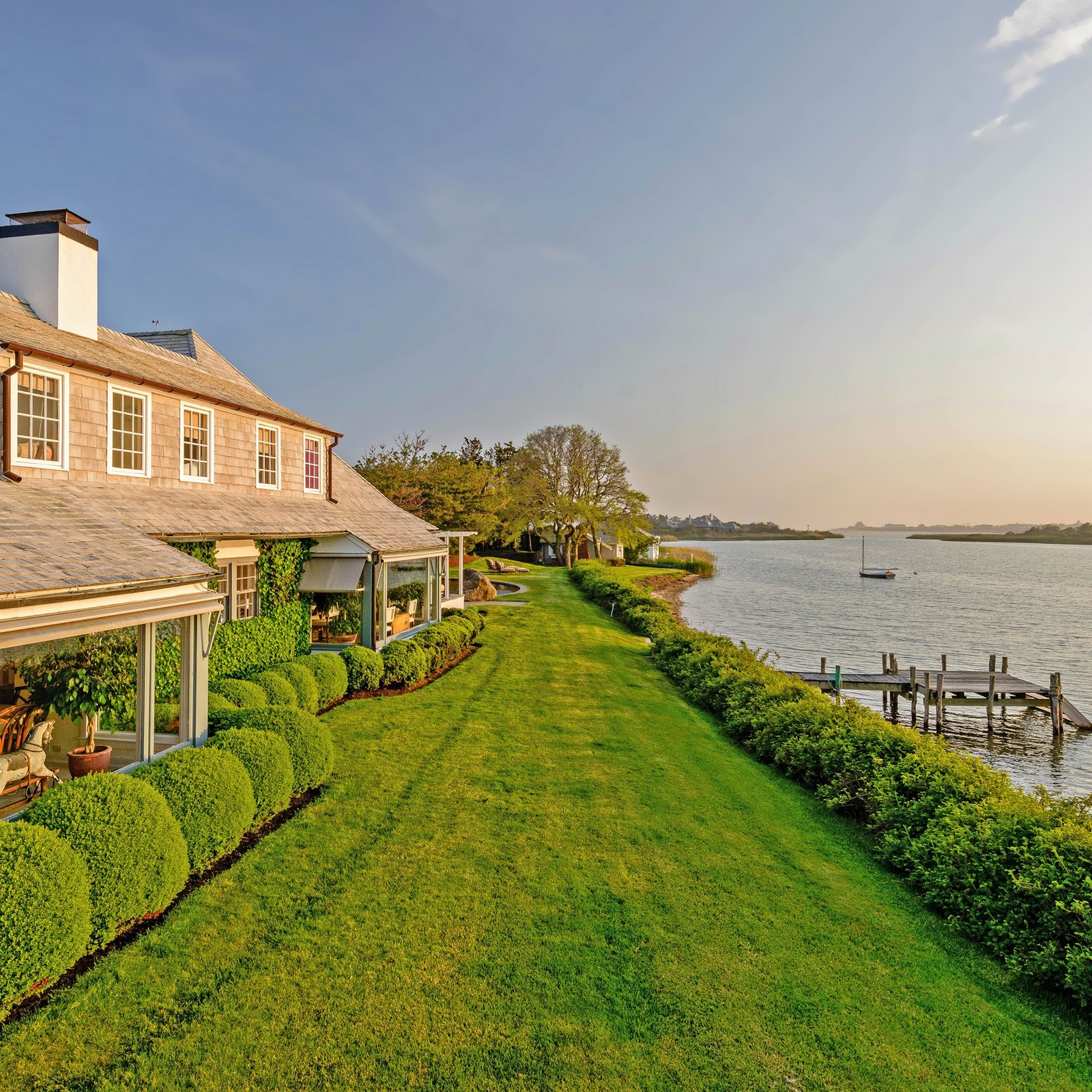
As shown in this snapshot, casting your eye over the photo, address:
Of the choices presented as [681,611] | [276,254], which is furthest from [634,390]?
[276,254]

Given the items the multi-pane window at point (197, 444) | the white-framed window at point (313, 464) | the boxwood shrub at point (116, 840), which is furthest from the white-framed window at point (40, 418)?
the white-framed window at point (313, 464)

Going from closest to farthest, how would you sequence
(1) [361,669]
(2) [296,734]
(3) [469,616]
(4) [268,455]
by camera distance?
(2) [296,734] < (1) [361,669] < (4) [268,455] < (3) [469,616]

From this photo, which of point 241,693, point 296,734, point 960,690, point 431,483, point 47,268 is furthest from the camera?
point 431,483

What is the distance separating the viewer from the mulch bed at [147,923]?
4.45 meters

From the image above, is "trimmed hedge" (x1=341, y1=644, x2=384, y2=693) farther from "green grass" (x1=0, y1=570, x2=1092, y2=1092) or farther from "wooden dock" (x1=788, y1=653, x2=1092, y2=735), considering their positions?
"wooden dock" (x1=788, y1=653, x2=1092, y2=735)

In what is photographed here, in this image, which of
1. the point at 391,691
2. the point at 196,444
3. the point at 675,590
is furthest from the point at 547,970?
the point at 675,590

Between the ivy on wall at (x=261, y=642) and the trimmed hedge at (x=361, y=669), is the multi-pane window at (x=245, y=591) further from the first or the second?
the trimmed hedge at (x=361, y=669)

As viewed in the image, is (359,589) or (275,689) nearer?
(275,689)

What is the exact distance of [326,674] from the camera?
12336mm

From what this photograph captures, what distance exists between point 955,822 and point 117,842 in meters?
8.43

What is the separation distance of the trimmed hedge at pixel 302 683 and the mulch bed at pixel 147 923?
3085mm

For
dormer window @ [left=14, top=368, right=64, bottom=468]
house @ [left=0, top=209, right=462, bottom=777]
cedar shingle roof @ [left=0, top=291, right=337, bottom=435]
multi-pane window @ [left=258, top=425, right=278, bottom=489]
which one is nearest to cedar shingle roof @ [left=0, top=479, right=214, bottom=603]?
house @ [left=0, top=209, right=462, bottom=777]

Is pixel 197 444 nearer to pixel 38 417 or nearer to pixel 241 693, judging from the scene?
pixel 38 417

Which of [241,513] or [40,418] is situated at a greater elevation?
[40,418]
